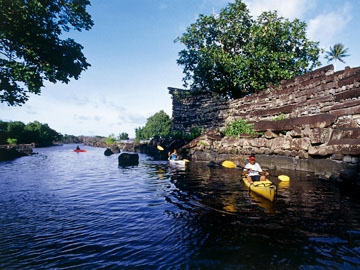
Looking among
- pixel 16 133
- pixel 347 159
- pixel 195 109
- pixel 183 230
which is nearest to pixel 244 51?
pixel 195 109

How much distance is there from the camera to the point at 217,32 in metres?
23.6

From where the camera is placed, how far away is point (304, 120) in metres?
11.0

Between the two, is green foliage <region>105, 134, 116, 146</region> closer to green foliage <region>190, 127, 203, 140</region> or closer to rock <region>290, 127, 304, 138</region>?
green foliage <region>190, 127, 203, 140</region>

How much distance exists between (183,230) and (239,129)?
12963 mm

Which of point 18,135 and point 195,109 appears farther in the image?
point 18,135

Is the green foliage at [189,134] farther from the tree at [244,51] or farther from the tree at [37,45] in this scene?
the tree at [37,45]

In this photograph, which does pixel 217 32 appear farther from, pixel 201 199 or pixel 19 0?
pixel 201 199

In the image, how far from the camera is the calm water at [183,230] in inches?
137

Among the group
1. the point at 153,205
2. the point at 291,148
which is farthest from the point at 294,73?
the point at 153,205

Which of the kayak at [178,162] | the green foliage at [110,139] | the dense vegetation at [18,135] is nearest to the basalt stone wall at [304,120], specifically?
the kayak at [178,162]

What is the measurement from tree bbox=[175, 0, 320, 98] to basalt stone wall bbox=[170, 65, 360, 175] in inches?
172

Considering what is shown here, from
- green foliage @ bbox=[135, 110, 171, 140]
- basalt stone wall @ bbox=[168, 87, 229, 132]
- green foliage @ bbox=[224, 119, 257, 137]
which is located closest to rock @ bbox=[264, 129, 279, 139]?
green foliage @ bbox=[224, 119, 257, 137]

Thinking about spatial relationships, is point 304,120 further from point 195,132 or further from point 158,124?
point 158,124

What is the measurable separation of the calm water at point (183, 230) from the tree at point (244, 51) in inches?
612
